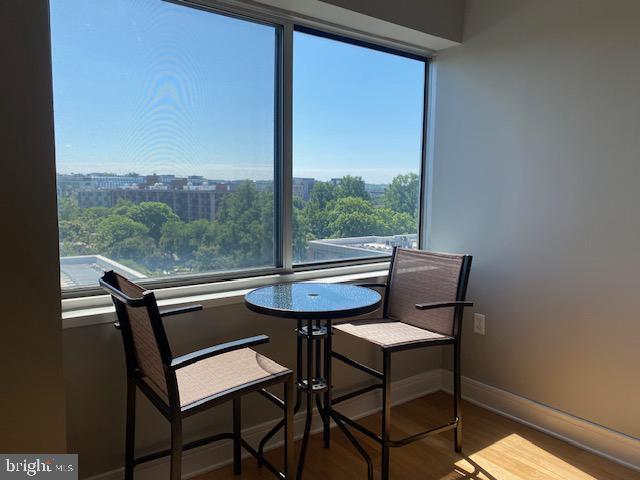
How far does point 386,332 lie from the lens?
2.23 metres

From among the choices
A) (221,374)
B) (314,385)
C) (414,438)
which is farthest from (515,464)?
(221,374)

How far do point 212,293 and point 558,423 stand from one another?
1.86 meters

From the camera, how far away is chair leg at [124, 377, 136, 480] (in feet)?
5.74

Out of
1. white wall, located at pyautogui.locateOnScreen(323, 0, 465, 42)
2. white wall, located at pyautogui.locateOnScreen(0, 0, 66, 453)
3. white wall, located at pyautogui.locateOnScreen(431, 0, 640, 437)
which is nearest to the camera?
white wall, located at pyautogui.locateOnScreen(0, 0, 66, 453)

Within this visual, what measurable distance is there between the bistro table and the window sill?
0.51ft

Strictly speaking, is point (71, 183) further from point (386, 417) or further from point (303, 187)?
point (386, 417)

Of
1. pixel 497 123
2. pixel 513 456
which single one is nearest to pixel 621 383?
pixel 513 456

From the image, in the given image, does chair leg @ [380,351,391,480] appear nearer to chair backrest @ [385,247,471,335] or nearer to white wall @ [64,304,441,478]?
chair backrest @ [385,247,471,335]

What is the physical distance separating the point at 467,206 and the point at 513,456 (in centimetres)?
135

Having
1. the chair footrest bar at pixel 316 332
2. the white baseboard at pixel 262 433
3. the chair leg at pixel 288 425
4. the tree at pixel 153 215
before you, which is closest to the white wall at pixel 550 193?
the white baseboard at pixel 262 433

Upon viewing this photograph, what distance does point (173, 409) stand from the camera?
56.7 inches

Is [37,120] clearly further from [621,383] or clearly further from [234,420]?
[621,383]

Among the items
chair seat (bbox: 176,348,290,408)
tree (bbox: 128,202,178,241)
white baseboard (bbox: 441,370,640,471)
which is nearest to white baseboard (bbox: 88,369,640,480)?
white baseboard (bbox: 441,370,640,471)

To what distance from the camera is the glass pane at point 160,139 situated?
6.07 ft
